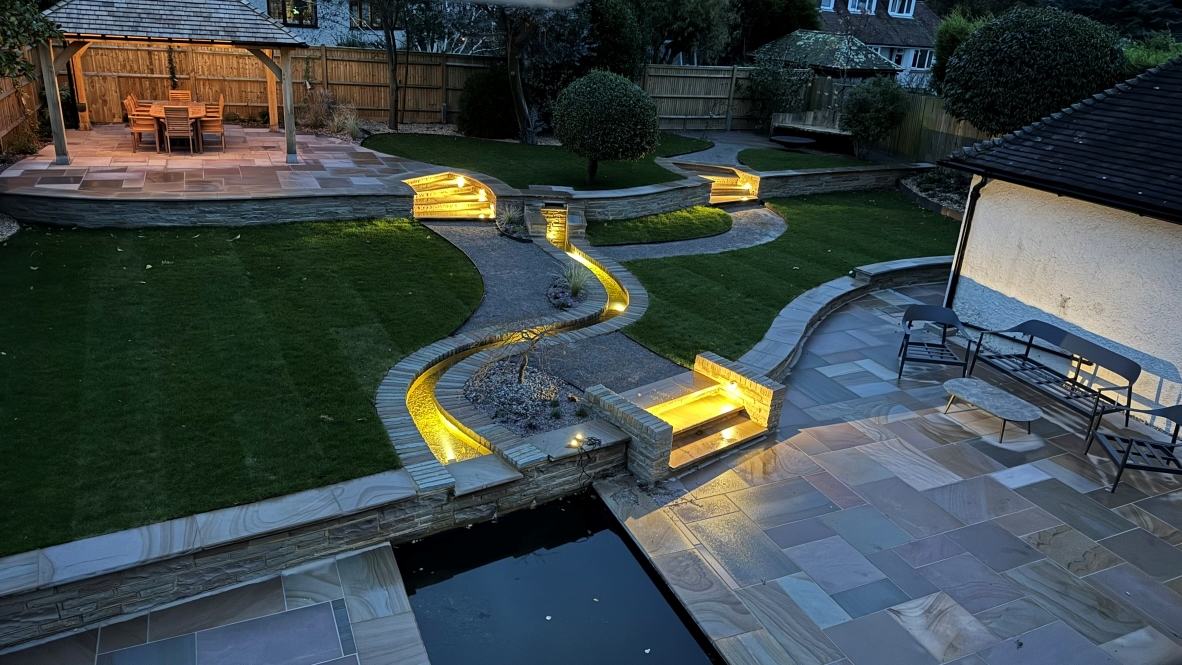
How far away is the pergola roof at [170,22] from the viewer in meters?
11.6

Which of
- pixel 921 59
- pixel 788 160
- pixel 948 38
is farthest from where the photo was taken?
pixel 921 59

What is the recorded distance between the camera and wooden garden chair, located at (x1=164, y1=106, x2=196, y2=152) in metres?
13.4

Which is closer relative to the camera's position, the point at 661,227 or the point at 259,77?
the point at 661,227

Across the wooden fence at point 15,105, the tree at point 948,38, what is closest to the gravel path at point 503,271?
the wooden fence at point 15,105

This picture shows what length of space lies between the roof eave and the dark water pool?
6.09 meters

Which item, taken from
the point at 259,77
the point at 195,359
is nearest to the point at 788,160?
the point at 259,77

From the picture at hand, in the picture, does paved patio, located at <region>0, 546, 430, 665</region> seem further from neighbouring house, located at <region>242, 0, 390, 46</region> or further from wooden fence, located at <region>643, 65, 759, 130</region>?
neighbouring house, located at <region>242, 0, 390, 46</region>

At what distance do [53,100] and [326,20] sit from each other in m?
12.7

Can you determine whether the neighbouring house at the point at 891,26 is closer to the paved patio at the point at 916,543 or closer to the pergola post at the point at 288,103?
the pergola post at the point at 288,103

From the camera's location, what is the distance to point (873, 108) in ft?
61.9

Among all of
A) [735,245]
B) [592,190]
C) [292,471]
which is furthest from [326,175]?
[292,471]

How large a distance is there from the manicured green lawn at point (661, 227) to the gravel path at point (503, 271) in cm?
163

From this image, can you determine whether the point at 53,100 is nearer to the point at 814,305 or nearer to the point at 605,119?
the point at 605,119

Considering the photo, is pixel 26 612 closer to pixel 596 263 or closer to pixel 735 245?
pixel 596 263
